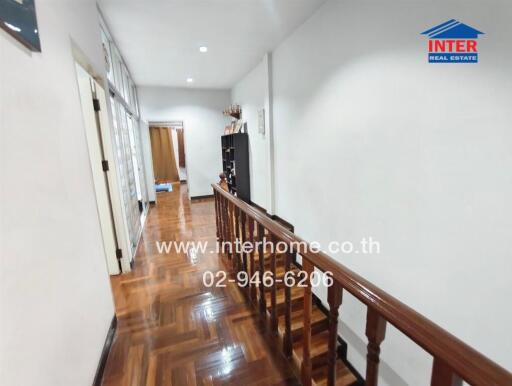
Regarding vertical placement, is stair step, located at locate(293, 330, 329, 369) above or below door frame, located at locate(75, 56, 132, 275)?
below

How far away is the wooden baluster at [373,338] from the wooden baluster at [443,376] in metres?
0.15

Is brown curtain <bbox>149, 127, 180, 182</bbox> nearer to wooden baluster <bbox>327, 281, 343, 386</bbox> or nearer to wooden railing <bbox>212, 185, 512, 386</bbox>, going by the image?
wooden railing <bbox>212, 185, 512, 386</bbox>

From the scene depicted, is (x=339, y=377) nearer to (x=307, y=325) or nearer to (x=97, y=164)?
(x=307, y=325)

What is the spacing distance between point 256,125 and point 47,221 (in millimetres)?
3876

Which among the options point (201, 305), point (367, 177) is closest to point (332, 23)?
point (367, 177)

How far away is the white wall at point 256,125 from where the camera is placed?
4117 mm

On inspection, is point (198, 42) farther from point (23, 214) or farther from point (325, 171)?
point (23, 214)

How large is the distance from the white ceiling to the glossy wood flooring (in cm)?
265

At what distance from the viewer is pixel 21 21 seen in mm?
898

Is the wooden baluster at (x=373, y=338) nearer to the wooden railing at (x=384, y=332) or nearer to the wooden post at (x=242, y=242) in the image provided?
the wooden railing at (x=384, y=332)

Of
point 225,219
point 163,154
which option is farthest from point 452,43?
point 163,154

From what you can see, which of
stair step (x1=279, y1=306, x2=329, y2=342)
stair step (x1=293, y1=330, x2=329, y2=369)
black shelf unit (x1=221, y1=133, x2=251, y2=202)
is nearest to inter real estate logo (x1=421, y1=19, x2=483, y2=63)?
stair step (x1=279, y1=306, x2=329, y2=342)

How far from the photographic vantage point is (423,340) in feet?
1.87

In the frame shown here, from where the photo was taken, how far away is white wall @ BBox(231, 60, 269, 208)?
4.12m
